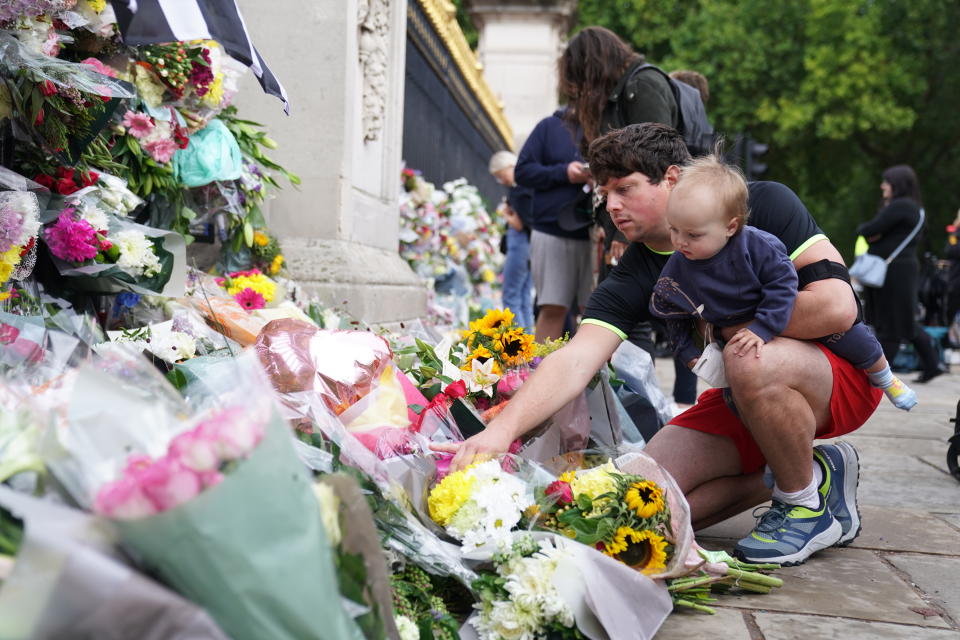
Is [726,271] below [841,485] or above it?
above

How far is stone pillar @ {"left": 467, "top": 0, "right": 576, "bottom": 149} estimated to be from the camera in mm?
13438

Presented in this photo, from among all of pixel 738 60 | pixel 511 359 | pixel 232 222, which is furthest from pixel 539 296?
pixel 738 60

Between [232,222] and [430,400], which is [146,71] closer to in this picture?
[232,222]

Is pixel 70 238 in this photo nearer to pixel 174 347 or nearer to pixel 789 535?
pixel 174 347

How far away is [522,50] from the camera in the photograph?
1388 cm

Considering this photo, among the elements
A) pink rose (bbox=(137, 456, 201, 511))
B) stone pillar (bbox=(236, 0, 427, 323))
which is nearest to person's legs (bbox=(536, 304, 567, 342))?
stone pillar (bbox=(236, 0, 427, 323))

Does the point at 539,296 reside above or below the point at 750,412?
below

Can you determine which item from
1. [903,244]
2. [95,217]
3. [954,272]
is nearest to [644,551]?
[95,217]

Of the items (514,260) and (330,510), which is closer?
(330,510)

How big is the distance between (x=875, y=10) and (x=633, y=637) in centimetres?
2155

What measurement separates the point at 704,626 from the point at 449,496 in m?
0.69

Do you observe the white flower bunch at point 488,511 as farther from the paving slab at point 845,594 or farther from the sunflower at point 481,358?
the sunflower at point 481,358

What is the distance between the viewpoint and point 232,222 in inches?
175

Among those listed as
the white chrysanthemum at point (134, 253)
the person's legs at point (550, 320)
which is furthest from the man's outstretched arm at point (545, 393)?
the person's legs at point (550, 320)
